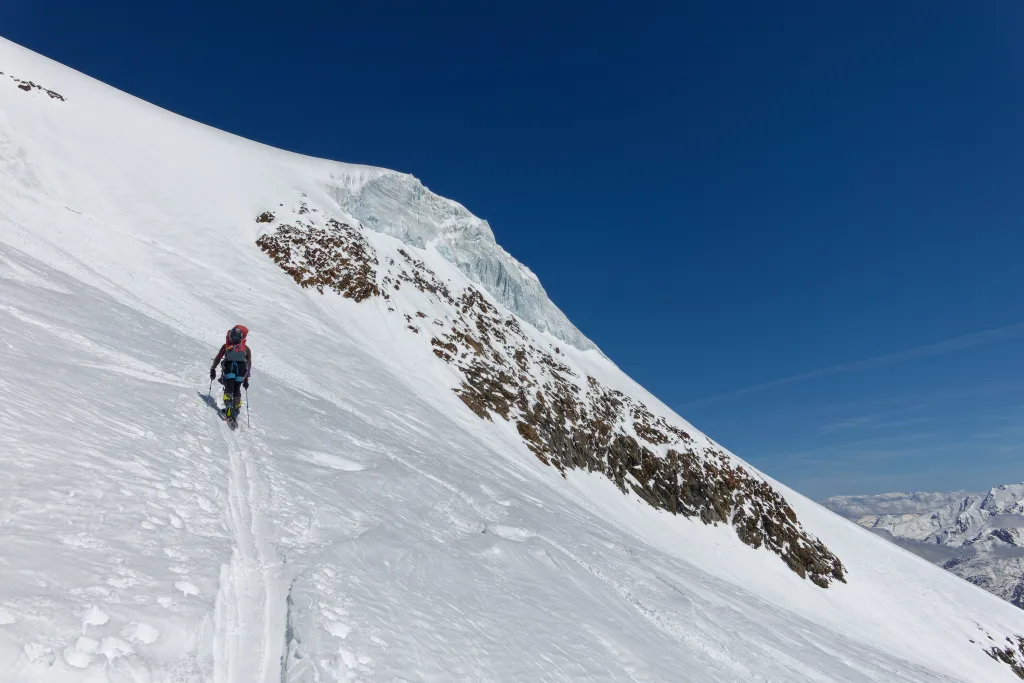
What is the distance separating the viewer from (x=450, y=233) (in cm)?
5344

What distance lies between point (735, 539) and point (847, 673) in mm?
28164

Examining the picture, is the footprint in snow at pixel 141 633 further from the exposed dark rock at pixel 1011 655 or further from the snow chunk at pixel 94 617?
the exposed dark rock at pixel 1011 655

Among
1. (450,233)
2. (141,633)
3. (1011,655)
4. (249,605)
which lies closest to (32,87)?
Result: (450,233)

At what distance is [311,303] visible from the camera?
28.4 metres

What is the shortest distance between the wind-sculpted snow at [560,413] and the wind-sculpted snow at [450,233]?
15.6 ft

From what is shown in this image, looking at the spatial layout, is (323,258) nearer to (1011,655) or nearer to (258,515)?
(258,515)

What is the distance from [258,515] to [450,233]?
48862 millimetres

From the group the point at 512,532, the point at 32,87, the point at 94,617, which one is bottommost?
the point at 94,617

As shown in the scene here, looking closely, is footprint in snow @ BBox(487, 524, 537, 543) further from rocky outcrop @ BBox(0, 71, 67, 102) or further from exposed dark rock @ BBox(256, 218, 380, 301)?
rocky outcrop @ BBox(0, 71, 67, 102)

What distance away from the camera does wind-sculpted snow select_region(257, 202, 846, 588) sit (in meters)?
33.8

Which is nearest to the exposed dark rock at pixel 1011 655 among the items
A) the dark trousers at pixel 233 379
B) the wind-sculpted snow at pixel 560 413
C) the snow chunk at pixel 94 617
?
the wind-sculpted snow at pixel 560 413

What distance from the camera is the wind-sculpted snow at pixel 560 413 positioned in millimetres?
33844

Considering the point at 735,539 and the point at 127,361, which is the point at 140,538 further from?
the point at 735,539

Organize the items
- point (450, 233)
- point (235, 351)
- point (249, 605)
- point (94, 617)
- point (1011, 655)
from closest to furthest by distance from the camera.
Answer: point (94, 617) → point (249, 605) → point (235, 351) → point (1011, 655) → point (450, 233)
